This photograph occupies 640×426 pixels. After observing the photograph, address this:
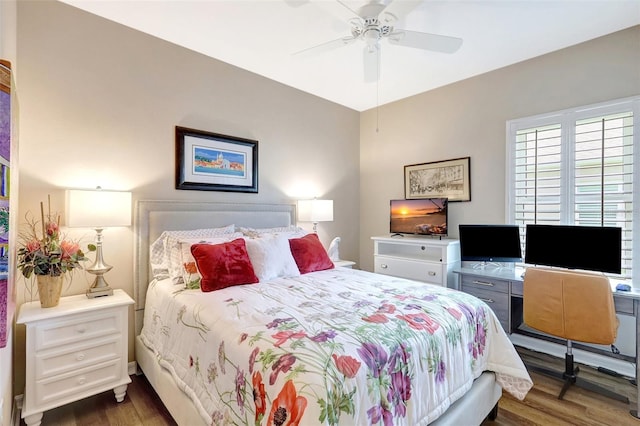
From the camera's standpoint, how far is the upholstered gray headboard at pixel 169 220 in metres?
2.51

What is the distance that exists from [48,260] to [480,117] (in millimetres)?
4000

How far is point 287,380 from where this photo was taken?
1.09m

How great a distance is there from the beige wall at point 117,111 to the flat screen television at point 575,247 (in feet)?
8.46

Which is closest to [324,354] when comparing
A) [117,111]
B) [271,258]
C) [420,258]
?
[271,258]

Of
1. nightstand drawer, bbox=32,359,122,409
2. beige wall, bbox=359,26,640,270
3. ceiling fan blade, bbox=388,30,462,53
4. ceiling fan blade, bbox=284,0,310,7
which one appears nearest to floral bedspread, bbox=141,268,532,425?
nightstand drawer, bbox=32,359,122,409

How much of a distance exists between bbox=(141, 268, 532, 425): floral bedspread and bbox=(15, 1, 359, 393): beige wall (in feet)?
3.24

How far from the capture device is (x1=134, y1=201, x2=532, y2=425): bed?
3.72 feet

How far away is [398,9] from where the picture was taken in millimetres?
2127

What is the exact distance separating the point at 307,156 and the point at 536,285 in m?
2.71

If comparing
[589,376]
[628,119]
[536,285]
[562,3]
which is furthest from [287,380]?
[628,119]

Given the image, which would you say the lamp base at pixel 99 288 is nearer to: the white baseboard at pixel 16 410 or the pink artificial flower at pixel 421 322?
the white baseboard at pixel 16 410

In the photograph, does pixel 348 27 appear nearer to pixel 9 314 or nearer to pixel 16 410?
pixel 9 314

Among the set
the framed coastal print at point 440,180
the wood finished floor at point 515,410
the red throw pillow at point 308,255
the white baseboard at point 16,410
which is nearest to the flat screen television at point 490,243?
the framed coastal print at point 440,180

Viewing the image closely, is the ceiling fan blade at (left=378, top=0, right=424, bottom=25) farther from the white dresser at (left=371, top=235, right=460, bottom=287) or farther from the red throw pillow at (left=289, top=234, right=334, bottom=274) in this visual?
the white dresser at (left=371, top=235, right=460, bottom=287)
